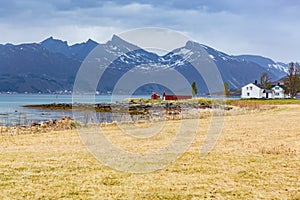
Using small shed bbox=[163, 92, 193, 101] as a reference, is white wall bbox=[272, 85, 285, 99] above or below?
above

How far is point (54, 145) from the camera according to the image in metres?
15.2

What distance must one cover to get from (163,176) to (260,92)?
91.2 metres

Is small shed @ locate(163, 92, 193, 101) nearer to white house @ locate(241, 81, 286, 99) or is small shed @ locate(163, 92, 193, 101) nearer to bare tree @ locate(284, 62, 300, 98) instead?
white house @ locate(241, 81, 286, 99)

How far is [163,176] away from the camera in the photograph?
9609 mm

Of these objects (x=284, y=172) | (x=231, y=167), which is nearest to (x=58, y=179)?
(x=231, y=167)

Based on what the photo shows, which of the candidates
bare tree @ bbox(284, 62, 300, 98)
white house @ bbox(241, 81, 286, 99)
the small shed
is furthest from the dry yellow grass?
white house @ bbox(241, 81, 286, 99)

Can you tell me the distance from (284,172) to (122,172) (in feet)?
13.2

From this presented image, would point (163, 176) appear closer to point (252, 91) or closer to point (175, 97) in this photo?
point (175, 97)

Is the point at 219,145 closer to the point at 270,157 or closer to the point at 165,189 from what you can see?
the point at 270,157

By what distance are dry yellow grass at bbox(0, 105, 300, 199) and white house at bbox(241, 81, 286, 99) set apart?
8518cm

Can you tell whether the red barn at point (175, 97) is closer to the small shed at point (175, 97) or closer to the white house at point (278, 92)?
the small shed at point (175, 97)

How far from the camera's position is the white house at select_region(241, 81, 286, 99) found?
96938mm

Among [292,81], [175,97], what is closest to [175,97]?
[175,97]

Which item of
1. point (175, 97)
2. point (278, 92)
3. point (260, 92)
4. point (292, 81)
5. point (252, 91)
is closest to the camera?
point (175, 97)
